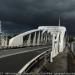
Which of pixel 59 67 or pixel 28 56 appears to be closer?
pixel 59 67

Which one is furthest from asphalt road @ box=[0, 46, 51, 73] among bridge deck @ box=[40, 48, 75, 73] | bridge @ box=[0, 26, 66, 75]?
bridge deck @ box=[40, 48, 75, 73]

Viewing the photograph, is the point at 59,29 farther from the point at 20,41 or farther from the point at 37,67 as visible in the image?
the point at 37,67

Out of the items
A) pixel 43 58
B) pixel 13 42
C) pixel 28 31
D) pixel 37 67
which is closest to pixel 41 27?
pixel 28 31

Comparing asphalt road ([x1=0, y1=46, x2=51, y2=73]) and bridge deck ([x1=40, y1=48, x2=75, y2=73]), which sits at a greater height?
→ asphalt road ([x1=0, y1=46, x2=51, y2=73])

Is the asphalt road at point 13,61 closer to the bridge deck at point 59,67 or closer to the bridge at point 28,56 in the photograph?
the bridge at point 28,56

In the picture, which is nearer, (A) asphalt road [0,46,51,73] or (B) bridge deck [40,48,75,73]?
(A) asphalt road [0,46,51,73]

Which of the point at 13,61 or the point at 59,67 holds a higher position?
the point at 13,61

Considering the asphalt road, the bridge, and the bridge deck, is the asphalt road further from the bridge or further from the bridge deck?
the bridge deck

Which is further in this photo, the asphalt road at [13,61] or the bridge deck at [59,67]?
the bridge deck at [59,67]

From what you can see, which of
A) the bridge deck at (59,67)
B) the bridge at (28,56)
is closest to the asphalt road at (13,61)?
the bridge at (28,56)

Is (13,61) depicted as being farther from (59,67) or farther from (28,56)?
(28,56)

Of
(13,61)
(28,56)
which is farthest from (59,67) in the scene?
(28,56)

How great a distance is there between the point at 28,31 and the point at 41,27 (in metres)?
9.04

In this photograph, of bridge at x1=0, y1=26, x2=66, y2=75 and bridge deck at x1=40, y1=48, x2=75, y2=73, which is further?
bridge deck at x1=40, y1=48, x2=75, y2=73
